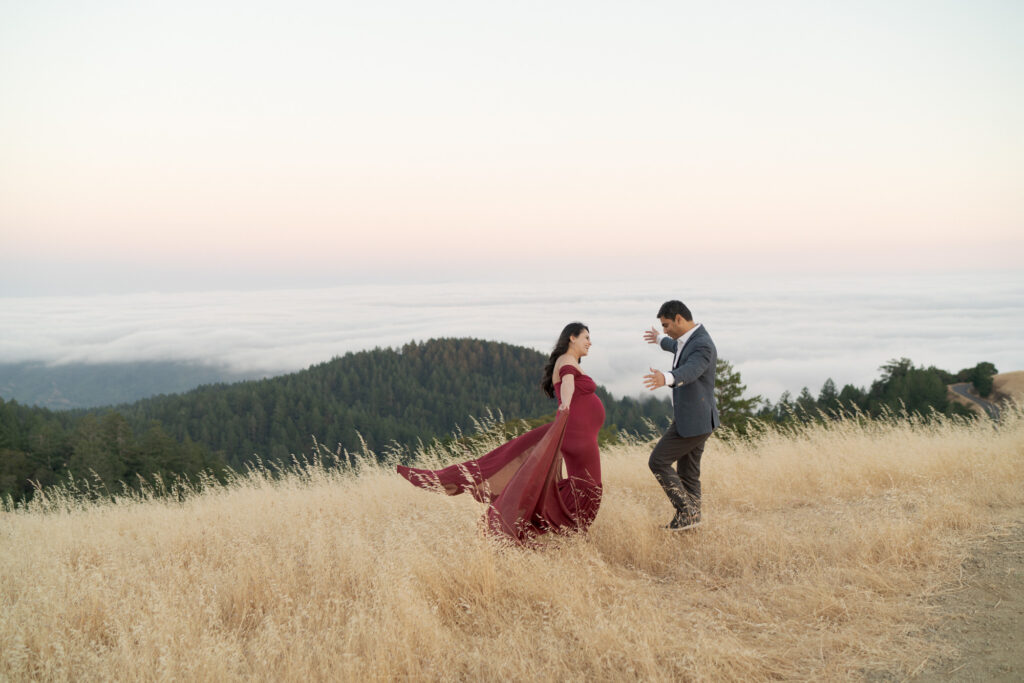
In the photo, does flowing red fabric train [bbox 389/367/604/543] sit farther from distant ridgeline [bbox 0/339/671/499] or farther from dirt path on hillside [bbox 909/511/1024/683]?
distant ridgeline [bbox 0/339/671/499]

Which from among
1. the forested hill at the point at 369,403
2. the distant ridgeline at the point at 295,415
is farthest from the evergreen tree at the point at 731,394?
Answer: the forested hill at the point at 369,403

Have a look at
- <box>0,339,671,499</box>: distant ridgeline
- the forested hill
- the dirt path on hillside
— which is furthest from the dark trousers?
the forested hill

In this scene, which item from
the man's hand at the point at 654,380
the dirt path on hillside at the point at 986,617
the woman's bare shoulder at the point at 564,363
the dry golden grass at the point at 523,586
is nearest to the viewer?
the dirt path on hillside at the point at 986,617

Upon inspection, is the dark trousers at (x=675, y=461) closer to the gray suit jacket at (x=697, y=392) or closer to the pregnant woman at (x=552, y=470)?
the gray suit jacket at (x=697, y=392)

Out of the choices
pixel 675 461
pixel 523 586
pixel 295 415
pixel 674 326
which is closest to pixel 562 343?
pixel 674 326

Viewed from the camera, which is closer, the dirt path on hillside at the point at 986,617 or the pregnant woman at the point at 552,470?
the dirt path on hillside at the point at 986,617

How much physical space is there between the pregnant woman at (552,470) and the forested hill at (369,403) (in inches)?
2465

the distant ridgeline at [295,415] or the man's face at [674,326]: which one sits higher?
the man's face at [674,326]

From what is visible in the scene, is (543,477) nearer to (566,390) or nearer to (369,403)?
(566,390)

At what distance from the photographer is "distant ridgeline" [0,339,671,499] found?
37.7m

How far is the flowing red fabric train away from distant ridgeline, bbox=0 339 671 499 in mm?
33659

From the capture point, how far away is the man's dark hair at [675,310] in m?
6.47

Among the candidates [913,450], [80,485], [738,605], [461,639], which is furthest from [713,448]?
[80,485]

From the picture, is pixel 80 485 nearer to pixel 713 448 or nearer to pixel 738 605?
pixel 713 448
